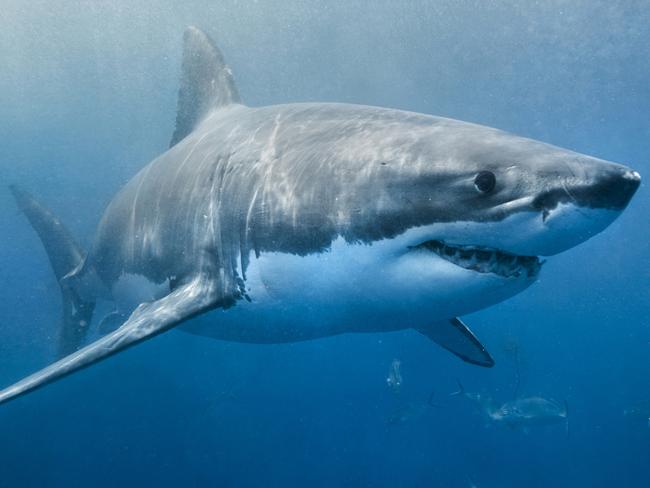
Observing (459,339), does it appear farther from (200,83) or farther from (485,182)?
(200,83)

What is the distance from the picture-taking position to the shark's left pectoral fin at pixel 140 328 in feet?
10.6

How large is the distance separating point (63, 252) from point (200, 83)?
3.54m

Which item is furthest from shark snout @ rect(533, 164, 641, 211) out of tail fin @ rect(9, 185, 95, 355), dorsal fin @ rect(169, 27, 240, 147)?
tail fin @ rect(9, 185, 95, 355)

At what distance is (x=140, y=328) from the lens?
3510mm

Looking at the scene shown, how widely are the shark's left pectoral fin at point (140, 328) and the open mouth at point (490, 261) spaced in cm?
181

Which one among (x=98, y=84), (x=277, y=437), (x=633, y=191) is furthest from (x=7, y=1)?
(x=633, y=191)

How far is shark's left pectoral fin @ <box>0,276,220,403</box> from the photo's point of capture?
323 cm

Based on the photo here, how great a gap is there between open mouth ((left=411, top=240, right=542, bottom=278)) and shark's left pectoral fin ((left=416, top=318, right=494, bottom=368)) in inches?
84.3

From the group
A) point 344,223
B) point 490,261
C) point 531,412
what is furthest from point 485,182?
point 531,412

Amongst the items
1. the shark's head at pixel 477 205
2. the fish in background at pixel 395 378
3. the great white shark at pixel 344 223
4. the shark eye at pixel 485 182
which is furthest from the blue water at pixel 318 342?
the shark eye at pixel 485 182

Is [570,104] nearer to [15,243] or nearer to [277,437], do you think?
[277,437]

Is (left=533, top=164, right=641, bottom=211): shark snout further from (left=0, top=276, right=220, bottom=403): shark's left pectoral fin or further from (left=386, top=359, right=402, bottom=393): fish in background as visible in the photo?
(left=386, top=359, right=402, bottom=393): fish in background

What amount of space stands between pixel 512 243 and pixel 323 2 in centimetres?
2498

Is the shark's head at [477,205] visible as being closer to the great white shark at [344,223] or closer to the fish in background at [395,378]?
the great white shark at [344,223]
